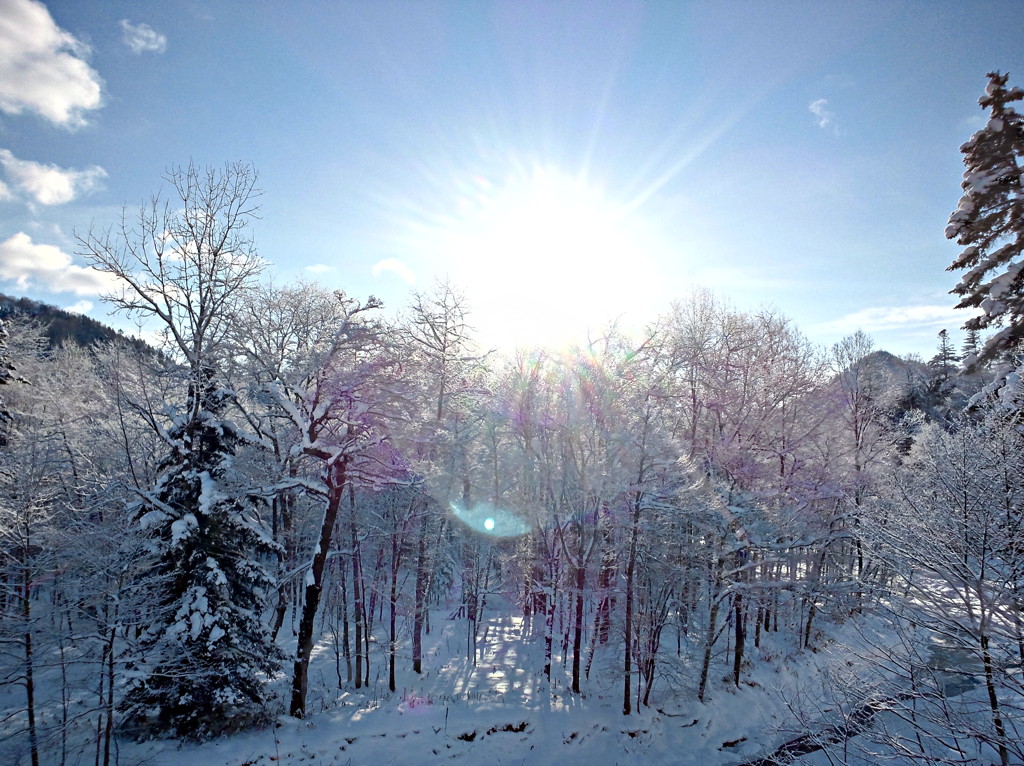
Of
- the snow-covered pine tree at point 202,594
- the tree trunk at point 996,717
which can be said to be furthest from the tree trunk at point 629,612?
the snow-covered pine tree at point 202,594

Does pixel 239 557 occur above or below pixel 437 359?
below

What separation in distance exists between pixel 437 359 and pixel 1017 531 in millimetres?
17563

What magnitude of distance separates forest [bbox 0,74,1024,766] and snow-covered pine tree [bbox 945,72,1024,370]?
0.08 metres

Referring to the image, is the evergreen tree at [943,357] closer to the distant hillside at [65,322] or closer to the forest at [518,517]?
the forest at [518,517]

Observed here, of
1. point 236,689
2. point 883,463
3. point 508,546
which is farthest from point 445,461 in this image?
point 883,463

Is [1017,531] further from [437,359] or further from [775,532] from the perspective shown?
[437,359]

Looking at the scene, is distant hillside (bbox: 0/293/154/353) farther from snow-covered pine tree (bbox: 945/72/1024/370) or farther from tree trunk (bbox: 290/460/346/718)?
snow-covered pine tree (bbox: 945/72/1024/370)

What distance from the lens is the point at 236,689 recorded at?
10.6 m

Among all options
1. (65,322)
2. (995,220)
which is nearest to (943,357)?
(995,220)

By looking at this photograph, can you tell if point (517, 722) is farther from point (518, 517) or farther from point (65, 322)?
point (65, 322)

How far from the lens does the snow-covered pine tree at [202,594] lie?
401 inches

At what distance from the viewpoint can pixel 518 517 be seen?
21.9 meters

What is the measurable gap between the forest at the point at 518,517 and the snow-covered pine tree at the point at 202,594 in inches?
2.7

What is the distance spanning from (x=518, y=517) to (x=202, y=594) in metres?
13.6
